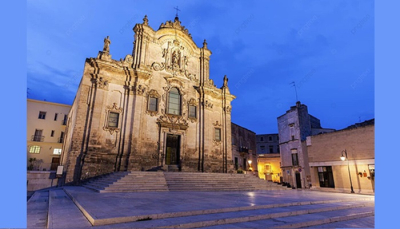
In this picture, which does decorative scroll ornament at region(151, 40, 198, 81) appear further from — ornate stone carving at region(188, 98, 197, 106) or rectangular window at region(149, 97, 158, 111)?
rectangular window at region(149, 97, 158, 111)

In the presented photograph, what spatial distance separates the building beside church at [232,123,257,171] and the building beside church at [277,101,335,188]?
611cm

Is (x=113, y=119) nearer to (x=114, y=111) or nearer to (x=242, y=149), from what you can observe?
(x=114, y=111)

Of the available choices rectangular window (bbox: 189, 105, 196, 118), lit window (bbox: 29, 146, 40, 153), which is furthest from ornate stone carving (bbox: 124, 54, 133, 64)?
lit window (bbox: 29, 146, 40, 153)

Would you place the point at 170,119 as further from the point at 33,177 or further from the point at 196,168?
the point at 33,177

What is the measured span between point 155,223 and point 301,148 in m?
24.4

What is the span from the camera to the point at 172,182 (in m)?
13.0

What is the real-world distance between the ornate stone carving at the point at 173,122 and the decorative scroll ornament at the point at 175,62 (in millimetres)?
4546

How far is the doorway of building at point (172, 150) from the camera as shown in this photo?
63.2 feet

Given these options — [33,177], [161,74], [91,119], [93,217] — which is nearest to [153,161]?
[91,119]

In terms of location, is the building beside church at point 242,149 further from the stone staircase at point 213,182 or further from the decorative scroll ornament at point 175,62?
the stone staircase at point 213,182

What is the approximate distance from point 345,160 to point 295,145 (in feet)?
23.3

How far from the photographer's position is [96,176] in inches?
590

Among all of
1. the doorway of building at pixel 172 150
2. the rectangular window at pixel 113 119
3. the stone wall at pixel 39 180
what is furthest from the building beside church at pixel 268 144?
the stone wall at pixel 39 180

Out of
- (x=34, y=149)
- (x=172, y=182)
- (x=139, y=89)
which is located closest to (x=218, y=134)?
(x=139, y=89)
